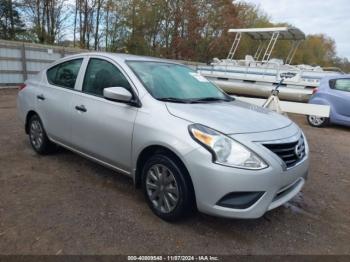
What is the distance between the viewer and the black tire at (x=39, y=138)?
480cm

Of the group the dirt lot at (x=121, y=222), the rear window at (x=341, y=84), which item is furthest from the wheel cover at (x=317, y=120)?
the dirt lot at (x=121, y=222)

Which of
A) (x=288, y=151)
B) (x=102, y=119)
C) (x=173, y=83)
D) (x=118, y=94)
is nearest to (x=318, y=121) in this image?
(x=173, y=83)

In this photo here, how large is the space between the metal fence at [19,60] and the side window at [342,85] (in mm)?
10985

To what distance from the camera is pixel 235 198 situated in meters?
2.78

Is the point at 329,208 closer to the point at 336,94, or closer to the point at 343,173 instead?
the point at 343,173

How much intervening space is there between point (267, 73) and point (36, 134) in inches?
436

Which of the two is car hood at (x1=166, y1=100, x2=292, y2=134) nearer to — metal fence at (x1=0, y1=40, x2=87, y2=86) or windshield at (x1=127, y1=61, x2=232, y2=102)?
windshield at (x1=127, y1=61, x2=232, y2=102)

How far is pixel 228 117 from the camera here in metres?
3.15

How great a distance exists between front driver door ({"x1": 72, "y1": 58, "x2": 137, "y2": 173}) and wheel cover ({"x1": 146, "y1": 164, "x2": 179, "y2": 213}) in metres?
0.35

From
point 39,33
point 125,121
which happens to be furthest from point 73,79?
point 39,33

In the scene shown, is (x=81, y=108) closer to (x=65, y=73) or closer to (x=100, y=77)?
(x=100, y=77)

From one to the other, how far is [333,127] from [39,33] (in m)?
18.7

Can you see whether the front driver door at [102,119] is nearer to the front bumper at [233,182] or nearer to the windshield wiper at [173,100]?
the windshield wiper at [173,100]

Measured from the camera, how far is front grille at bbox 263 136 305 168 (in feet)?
9.53
